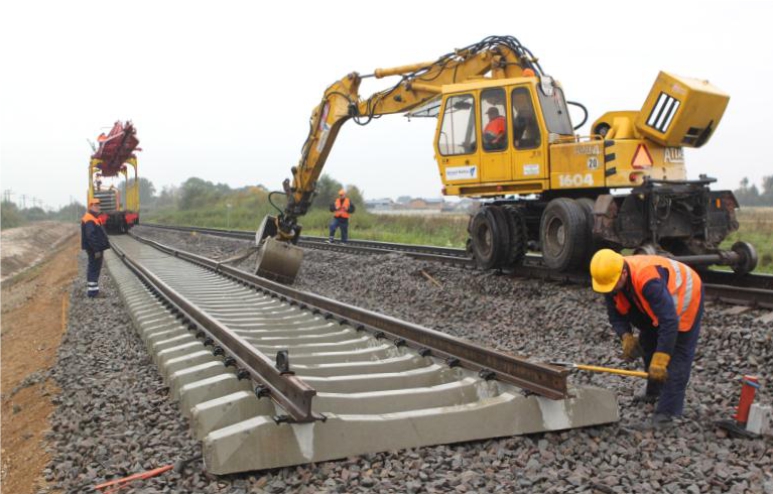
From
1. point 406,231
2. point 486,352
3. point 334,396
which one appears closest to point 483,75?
point 486,352

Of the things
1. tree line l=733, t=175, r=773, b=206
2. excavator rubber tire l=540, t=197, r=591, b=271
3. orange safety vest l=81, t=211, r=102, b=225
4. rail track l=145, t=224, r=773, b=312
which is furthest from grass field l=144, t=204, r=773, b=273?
tree line l=733, t=175, r=773, b=206

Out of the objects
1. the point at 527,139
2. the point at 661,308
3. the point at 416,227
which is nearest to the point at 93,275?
the point at 527,139

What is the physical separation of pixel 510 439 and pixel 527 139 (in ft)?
20.3

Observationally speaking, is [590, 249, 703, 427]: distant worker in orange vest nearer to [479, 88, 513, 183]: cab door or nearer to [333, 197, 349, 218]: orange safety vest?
[479, 88, 513, 183]: cab door

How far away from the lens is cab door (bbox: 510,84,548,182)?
8.94m

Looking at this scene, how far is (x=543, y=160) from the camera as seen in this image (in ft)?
29.4

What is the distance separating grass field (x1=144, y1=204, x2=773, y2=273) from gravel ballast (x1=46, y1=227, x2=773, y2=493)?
667 cm

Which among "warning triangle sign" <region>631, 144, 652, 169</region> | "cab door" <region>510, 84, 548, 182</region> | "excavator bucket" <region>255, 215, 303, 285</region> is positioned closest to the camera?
"warning triangle sign" <region>631, 144, 652, 169</region>

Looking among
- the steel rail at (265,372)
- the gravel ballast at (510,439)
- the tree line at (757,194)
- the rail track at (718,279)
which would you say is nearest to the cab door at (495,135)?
the rail track at (718,279)

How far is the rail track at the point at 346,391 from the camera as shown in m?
3.28

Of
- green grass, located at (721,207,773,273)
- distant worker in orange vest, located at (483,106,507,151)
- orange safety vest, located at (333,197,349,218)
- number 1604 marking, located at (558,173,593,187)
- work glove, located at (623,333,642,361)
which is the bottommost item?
work glove, located at (623,333,642,361)

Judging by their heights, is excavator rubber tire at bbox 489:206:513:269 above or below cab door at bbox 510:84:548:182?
below

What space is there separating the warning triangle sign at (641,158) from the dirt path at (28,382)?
6.87 m

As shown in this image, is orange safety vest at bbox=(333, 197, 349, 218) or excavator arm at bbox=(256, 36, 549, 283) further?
orange safety vest at bbox=(333, 197, 349, 218)
